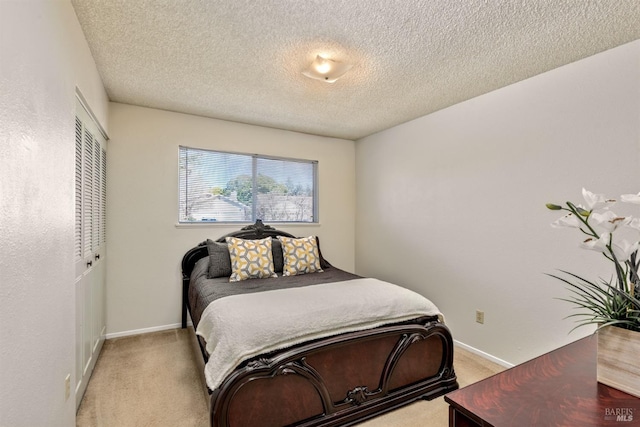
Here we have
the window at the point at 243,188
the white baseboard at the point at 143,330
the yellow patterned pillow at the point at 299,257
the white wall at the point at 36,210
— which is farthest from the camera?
the window at the point at 243,188

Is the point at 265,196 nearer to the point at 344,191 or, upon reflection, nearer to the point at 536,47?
the point at 344,191

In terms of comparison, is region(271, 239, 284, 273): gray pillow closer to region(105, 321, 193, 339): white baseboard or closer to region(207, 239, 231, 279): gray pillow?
region(207, 239, 231, 279): gray pillow

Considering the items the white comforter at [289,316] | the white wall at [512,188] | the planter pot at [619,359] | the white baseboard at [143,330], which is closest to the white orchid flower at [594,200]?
the planter pot at [619,359]

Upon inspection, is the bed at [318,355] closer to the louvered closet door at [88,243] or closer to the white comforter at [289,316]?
the white comforter at [289,316]

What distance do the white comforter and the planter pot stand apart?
1.27 meters

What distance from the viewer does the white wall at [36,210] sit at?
3.26 ft

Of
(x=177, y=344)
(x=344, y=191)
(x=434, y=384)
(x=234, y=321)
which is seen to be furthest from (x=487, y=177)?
(x=177, y=344)

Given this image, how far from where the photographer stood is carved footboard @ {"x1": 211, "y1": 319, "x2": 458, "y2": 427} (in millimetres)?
1678

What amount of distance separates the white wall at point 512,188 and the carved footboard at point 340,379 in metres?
0.82

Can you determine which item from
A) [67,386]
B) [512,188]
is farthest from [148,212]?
[512,188]

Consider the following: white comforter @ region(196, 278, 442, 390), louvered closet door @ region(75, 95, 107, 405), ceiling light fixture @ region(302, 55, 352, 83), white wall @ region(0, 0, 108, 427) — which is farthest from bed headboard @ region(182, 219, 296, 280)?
ceiling light fixture @ region(302, 55, 352, 83)

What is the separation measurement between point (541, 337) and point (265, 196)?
10.6ft

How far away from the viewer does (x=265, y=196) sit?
4105 mm

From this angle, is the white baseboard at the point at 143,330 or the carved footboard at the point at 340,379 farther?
the white baseboard at the point at 143,330
